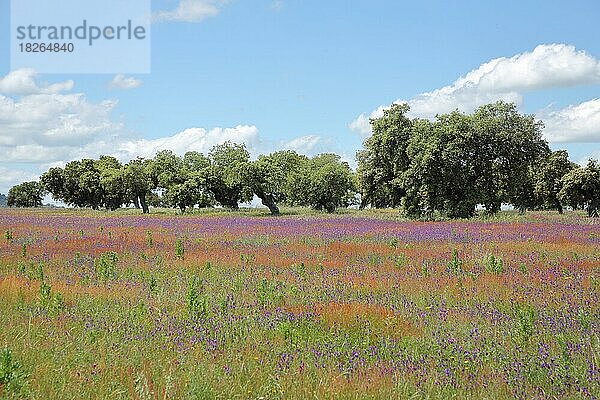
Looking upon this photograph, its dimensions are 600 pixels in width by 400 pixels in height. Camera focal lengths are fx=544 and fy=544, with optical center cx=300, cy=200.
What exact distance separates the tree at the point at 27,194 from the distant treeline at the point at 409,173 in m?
57.0

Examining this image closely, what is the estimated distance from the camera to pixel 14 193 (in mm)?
147250

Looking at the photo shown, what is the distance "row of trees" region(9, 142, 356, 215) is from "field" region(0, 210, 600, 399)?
147 feet

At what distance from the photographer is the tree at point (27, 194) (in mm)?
A: 143750

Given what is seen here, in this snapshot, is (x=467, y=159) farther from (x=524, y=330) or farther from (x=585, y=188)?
(x=524, y=330)

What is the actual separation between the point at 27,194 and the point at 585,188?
134 metres

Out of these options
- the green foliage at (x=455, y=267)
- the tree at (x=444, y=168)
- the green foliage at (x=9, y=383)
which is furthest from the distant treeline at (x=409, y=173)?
the green foliage at (x=9, y=383)

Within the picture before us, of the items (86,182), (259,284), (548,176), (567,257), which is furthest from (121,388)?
(86,182)

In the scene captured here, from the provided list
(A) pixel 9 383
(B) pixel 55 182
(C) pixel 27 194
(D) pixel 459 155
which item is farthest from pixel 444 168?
(C) pixel 27 194

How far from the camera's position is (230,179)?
6066 centimetres

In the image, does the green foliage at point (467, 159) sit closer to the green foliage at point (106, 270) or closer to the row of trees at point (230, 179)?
the row of trees at point (230, 179)

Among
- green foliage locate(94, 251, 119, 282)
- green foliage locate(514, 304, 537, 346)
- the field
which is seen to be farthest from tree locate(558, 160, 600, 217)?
green foliage locate(514, 304, 537, 346)

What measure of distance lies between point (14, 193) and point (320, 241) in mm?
148643

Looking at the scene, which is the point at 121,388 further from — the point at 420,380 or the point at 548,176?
the point at 548,176

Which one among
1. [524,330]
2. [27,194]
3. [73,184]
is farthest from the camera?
[27,194]
